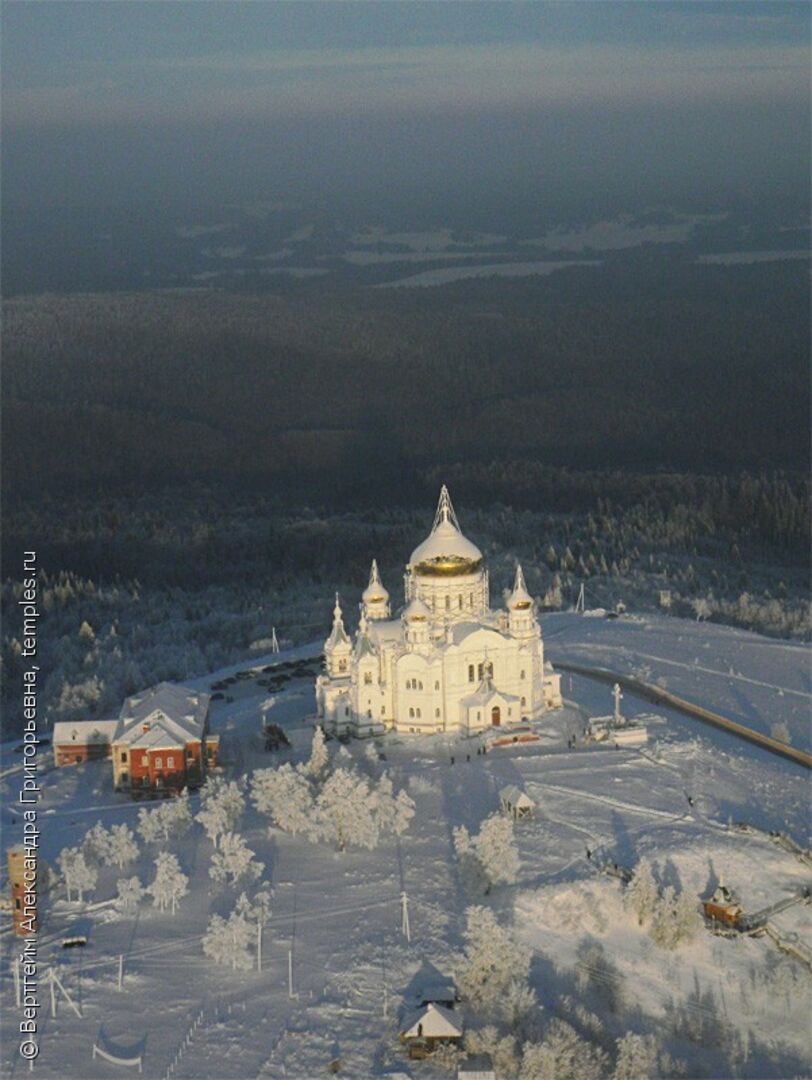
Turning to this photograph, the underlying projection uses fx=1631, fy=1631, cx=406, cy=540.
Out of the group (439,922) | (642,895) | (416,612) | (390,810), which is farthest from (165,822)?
(642,895)

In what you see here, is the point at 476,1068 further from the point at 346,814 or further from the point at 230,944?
the point at 346,814

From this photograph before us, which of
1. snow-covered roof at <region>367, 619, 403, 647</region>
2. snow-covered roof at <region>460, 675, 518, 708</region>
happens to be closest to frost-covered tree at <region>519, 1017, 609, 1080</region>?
snow-covered roof at <region>460, 675, 518, 708</region>

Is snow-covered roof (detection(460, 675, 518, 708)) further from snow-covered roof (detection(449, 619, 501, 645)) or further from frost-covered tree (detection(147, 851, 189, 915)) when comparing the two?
frost-covered tree (detection(147, 851, 189, 915))

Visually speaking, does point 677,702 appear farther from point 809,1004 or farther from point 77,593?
point 77,593

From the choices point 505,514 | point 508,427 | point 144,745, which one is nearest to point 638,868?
point 144,745

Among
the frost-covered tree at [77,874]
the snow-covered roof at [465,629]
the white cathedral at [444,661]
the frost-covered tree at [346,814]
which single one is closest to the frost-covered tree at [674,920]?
the frost-covered tree at [346,814]

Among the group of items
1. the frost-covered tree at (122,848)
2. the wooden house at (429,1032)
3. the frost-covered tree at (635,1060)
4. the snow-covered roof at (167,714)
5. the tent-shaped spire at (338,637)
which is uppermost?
the tent-shaped spire at (338,637)

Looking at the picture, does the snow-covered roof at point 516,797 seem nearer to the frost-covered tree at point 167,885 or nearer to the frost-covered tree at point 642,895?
the frost-covered tree at point 642,895
